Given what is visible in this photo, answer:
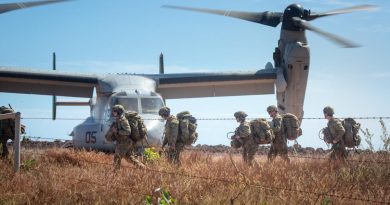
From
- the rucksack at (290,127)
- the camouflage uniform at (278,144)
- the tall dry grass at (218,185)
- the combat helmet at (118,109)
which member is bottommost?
the tall dry grass at (218,185)

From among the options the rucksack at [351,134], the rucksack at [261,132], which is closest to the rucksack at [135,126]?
the rucksack at [261,132]

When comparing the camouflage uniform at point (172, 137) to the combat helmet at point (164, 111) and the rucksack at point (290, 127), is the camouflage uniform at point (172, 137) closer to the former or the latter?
the combat helmet at point (164, 111)

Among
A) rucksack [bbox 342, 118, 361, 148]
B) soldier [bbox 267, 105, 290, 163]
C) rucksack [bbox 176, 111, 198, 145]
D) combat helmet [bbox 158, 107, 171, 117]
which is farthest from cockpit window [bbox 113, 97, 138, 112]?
rucksack [bbox 342, 118, 361, 148]

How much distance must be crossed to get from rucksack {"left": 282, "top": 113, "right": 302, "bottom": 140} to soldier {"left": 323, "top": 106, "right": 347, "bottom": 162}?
0.69 meters

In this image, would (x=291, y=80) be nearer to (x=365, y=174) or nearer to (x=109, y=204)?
(x=365, y=174)

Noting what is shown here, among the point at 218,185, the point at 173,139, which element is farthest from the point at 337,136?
the point at 218,185

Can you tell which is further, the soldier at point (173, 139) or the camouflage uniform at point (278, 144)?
the camouflage uniform at point (278, 144)

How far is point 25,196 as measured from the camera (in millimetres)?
6508

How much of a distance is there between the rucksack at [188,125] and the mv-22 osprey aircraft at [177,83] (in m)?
1.63

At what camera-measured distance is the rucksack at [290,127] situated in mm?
10422

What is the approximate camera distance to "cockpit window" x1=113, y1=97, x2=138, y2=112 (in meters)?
13.0

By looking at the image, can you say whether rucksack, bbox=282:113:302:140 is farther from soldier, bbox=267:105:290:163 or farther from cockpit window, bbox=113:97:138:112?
cockpit window, bbox=113:97:138:112

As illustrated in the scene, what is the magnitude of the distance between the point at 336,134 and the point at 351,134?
0.47 m

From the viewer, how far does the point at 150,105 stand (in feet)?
43.5
